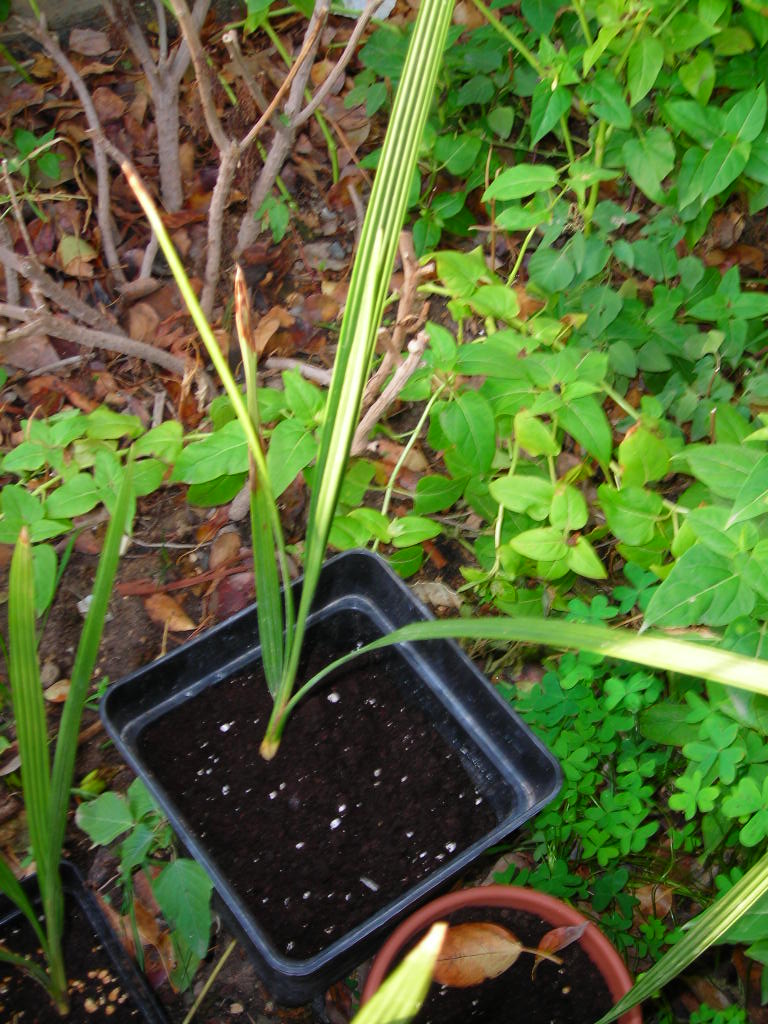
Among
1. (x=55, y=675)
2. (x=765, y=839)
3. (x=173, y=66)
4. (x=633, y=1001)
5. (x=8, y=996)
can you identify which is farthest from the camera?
(x=173, y=66)

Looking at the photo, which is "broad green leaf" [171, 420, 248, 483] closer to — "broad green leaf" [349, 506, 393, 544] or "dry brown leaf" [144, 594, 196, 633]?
"broad green leaf" [349, 506, 393, 544]

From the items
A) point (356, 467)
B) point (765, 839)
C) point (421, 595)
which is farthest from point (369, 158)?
point (765, 839)

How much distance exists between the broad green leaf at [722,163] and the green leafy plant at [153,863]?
4.34ft

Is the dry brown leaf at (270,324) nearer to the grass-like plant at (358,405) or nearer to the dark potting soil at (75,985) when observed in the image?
the grass-like plant at (358,405)

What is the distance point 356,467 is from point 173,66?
895 mm

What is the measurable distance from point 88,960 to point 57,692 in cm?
43

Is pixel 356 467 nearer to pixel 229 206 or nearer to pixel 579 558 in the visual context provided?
pixel 579 558

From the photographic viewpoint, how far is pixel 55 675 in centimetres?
144

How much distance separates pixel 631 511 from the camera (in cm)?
121

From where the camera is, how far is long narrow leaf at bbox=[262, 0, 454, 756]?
0.72 metres

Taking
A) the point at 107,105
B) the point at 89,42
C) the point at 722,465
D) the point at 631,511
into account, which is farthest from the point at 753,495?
the point at 89,42

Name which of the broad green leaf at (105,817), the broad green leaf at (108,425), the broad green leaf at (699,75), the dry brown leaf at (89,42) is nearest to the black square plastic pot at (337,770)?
the broad green leaf at (105,817)

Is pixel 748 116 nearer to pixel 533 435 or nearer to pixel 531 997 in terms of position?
pixel 533 435

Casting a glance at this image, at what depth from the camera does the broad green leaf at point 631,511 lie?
3.96 feet
